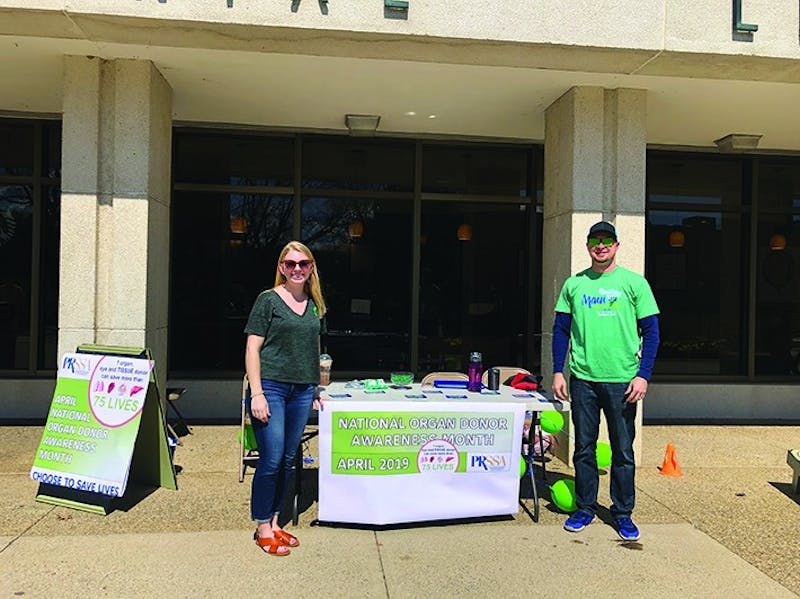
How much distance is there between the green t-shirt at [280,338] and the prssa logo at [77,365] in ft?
5.49

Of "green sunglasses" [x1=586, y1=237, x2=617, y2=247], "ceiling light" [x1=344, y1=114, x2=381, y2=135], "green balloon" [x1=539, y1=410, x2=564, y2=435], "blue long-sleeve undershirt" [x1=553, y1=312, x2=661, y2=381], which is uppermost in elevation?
"ceiling light" [x1=344, y1=114, x2=381, y2=135]

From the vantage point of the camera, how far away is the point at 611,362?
4.34 meters

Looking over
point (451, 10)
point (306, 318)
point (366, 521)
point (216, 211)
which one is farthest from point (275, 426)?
point (216, 211)

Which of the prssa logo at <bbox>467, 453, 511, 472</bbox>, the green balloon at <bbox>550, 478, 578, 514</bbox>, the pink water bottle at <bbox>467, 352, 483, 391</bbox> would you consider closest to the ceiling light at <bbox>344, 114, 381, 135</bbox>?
the pink water bottle at <bbox>467, 352, 483, 391</bbox>

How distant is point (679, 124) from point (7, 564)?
7074 mm

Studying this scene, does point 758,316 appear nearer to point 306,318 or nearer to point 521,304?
point 521,304

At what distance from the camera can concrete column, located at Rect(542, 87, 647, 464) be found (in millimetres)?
5988

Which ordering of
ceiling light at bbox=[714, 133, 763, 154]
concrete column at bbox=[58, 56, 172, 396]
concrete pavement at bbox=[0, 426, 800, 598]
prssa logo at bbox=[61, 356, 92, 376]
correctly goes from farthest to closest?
ceiling light at bbox=[714, 133, 763, 154], concrete column at bbox=[58, 56, 172, 396], prssa logo at bbox=[61, 356, 92, 376], concrete pavement at bbox=[0, 426, 800, 598]

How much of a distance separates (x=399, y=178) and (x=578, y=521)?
5.02 metres

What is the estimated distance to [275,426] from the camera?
3.95 meters

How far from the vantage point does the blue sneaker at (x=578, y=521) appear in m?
4.43

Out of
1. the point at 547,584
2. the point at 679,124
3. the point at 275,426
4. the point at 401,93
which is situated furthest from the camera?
the point at 679,124

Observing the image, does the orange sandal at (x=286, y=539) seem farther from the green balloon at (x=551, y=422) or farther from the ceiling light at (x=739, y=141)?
the ceiling light at (x=739, y=141)

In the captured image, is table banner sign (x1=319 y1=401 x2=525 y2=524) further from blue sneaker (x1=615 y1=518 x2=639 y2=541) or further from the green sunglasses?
the green sunglasses
